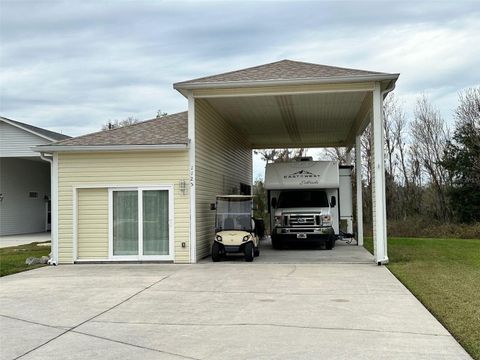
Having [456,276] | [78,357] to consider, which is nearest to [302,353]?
[78,357]

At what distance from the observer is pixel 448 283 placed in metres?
10.1

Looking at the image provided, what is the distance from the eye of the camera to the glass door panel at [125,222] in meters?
14.5

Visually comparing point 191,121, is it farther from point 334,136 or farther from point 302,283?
point 334,136

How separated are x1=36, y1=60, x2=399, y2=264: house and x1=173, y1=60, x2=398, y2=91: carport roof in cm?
3

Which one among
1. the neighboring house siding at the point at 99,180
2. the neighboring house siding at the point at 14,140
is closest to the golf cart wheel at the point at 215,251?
the neighboring house siding at the point at 99,180

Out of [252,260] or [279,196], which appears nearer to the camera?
[252,260]

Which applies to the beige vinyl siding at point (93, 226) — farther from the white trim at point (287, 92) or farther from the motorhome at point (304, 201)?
the motorhome at point (304, 201)

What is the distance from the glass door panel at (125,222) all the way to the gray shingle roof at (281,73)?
135 inches

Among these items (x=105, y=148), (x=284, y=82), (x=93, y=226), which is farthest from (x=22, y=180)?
(x=284, y=82)

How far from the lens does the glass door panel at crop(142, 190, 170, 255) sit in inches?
568

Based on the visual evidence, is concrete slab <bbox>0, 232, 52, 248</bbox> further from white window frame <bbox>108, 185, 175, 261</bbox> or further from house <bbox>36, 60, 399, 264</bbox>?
white window frame <bbox>108, 185, 175, 261</bbox>

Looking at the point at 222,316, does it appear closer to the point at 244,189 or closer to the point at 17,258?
the point at 17,258

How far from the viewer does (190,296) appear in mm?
9172

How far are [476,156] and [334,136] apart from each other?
10.3m
